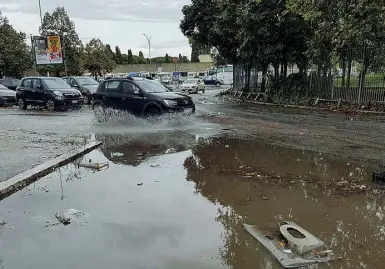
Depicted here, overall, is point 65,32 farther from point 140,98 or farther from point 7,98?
point 140,98

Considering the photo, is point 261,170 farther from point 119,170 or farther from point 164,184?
point 119,170

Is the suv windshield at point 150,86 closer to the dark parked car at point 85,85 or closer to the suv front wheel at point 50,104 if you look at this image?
the suv front wheel at point 50,104

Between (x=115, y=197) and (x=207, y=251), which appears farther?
(x=115, y=197)

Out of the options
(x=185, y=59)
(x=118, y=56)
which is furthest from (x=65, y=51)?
(x=185, y=59)

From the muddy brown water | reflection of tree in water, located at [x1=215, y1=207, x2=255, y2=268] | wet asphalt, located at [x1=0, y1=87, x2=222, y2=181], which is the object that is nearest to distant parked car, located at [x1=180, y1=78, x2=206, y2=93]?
wet asphalt, located at [x1=0, y1=87, x2=222, y2=181]

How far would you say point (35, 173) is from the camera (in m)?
6.94

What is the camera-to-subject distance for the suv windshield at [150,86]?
47.7ft

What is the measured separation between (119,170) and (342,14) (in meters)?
9.33

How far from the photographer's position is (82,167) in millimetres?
7859

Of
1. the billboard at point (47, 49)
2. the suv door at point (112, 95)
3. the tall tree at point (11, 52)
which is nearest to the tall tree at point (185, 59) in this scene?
the tall tree at point (11, 52)

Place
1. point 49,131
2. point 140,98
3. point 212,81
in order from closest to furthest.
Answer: point 49,131 → point 140,98 → point 212,81

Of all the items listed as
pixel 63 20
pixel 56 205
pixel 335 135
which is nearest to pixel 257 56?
pixel 335 135

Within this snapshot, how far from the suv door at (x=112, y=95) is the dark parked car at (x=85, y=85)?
29.9 feet

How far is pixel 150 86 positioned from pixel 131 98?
852 millimetres
